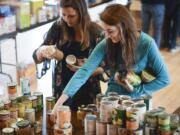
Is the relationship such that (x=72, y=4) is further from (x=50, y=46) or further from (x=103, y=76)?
(x=103, y=76)

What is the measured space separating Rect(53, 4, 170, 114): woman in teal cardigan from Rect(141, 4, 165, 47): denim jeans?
351 cm

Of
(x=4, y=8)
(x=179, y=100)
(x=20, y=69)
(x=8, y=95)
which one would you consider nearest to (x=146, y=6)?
(x=179, y=100)

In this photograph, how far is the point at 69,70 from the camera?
267 centimetres

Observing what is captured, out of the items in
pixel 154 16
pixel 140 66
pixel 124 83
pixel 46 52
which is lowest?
pixel 124 83

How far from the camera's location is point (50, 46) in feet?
8.38

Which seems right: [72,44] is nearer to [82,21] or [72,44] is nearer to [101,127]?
[82,21]

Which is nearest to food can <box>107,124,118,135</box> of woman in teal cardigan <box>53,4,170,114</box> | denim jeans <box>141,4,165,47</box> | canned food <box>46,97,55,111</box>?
woman in teal cardigan <box>53,4,170,114</box>

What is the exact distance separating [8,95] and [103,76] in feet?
2.33

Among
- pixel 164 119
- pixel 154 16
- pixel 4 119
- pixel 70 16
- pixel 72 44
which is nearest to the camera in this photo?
pixel 164 119

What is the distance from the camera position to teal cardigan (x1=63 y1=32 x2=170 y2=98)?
91.0 inches

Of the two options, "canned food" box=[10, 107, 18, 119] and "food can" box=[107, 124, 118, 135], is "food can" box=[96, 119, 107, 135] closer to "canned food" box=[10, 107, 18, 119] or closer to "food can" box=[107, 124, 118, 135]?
"food can" box=[107, 124, 118, 135]

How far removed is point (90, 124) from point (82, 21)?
2.67 feet

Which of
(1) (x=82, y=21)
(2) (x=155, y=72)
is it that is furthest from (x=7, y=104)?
(2) (x=155, y=72)

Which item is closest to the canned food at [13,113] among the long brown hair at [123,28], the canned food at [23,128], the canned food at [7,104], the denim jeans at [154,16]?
the canned food at [7,104]
